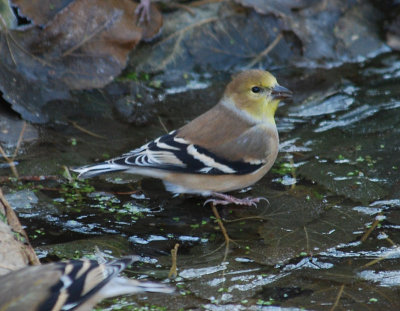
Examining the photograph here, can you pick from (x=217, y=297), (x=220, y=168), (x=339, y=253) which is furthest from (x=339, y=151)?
(x=217, y=297)

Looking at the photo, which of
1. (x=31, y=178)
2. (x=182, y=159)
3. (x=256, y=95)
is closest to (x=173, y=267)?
(x=182, y=159)

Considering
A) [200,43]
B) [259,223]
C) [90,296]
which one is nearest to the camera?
[90,296]

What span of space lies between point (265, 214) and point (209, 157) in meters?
0.63

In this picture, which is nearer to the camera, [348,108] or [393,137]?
[393,137]

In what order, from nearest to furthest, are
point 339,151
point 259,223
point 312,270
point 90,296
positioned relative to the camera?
point 90,296 < point 312,270 < point 259,223 < point 339,151

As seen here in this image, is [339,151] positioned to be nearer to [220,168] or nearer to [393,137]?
[393,137]

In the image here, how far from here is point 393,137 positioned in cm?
609

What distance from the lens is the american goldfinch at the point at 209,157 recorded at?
524 cm

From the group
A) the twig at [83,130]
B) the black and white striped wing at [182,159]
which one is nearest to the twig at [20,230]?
the black and white striped wing at [182,159]

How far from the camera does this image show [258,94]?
5.86 metres

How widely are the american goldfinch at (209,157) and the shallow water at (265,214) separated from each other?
0.62 ft

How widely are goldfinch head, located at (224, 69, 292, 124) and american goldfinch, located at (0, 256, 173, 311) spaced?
254cm

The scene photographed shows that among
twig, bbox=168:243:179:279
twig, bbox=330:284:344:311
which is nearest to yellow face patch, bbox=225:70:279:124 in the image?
twig, bbox=168:243:179:279

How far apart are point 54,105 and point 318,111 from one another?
8.53 ft
